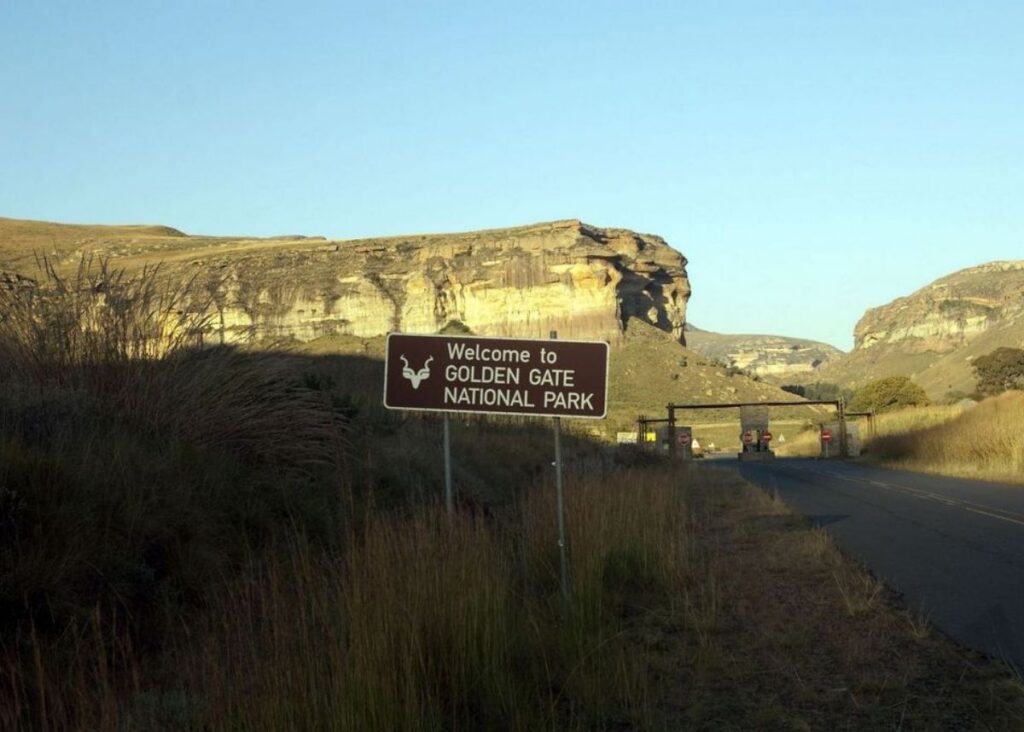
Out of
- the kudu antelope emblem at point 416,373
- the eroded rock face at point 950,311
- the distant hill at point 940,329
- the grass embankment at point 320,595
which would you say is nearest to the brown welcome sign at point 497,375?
the kudu antelope emblem at point 416,373

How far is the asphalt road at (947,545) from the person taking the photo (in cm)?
838

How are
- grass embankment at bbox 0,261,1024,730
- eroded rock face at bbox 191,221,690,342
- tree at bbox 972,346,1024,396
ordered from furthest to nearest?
eroded rock face at bbox 191,221,690,342
tree at bbox 972,346,1024,396
grass embankment at bbox 0,261,1024,730

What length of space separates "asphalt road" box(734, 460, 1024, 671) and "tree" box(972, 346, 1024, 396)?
5270 centimetres

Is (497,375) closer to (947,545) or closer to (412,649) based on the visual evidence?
(412,649)

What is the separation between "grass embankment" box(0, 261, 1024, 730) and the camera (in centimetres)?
532

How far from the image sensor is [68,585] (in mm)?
6695

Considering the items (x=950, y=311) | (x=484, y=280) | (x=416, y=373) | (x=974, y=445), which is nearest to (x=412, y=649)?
(x=416, y=373)

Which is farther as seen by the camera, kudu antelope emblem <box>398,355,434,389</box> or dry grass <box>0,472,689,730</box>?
kudu antelope emblem <box>398,355,434,389</box>

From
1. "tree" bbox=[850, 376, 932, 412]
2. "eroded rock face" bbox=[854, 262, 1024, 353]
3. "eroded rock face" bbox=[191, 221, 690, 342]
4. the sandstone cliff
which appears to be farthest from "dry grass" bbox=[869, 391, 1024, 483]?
"eroded rock face" bbox=[854, 262, 1024, 353]

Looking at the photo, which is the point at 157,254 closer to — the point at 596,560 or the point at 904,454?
the point at 904,454

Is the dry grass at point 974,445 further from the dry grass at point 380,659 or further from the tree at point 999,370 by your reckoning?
the tree at point 999,370

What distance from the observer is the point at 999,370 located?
2963 inches

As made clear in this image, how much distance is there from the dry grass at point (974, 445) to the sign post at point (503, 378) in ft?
63.2

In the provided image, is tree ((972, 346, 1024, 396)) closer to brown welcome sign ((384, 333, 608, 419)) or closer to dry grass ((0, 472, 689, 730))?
brown welcome sign ((384, 333, 608, 419))
